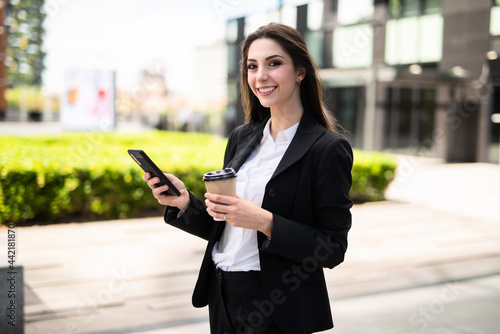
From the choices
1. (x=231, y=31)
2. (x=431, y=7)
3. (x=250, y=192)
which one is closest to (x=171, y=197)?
(x=250, y=192)

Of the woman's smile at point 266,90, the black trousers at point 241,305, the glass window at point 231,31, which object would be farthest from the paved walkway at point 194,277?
the glass window at point 231,31

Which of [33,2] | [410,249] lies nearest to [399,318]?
[410,249]

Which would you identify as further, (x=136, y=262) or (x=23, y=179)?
(x=23, y=179)

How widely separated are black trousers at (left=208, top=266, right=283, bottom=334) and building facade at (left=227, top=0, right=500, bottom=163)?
14.4m

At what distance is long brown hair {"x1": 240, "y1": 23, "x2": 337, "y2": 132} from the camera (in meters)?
1.72

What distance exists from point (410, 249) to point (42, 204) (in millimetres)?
4898

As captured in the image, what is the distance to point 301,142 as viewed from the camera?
170 centimetres

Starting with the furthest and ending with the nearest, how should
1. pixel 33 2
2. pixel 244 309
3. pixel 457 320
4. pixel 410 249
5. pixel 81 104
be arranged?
pixel 33 2
pixel 81 104
pixel 410 249
pixel 457 320
pixel 244 309

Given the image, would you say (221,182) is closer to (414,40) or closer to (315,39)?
(414,40)

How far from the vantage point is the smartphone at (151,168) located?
1634 mm

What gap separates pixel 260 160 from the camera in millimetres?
1821

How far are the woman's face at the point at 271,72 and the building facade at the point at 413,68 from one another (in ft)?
46.4

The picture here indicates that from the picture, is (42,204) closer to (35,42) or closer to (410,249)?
(410,249)

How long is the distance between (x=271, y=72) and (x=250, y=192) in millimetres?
420
